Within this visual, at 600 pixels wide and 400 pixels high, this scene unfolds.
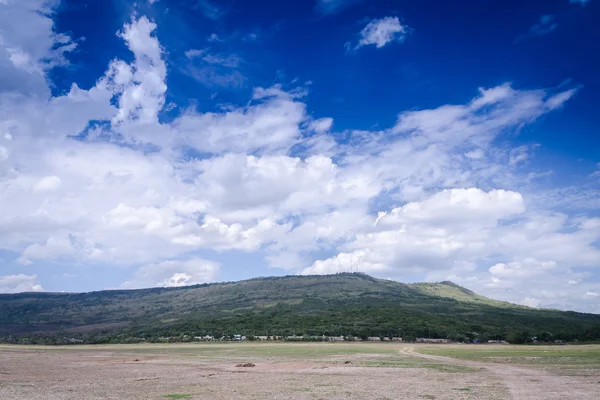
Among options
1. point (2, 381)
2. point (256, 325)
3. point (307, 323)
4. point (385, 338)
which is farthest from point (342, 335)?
point (2, 381)

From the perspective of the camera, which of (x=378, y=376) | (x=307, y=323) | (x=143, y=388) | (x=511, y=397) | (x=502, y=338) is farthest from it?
(x=307, y=323)

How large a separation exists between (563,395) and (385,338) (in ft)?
376

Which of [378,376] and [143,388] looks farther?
[378,376]

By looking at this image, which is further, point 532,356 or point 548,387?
point 532,356

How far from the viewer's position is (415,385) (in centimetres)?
3247

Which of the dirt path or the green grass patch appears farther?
the green grass patch

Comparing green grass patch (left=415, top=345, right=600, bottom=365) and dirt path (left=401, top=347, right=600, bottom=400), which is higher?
dirt path (left=401, top=347, right=600, bottom=400)

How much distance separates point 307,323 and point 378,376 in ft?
448

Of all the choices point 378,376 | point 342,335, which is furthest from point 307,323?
point 378,376

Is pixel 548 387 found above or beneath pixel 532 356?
above

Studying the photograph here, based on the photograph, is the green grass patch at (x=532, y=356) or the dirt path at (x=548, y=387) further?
the green grass patch at (x=532, y=356)

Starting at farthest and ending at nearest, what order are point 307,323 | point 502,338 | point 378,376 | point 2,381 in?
point 307,323, point 502,338, point 378,376, point 2,381

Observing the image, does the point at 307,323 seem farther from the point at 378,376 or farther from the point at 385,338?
the point at 378,376

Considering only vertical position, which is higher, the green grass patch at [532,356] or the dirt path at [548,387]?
the dirt path at [548,387]
